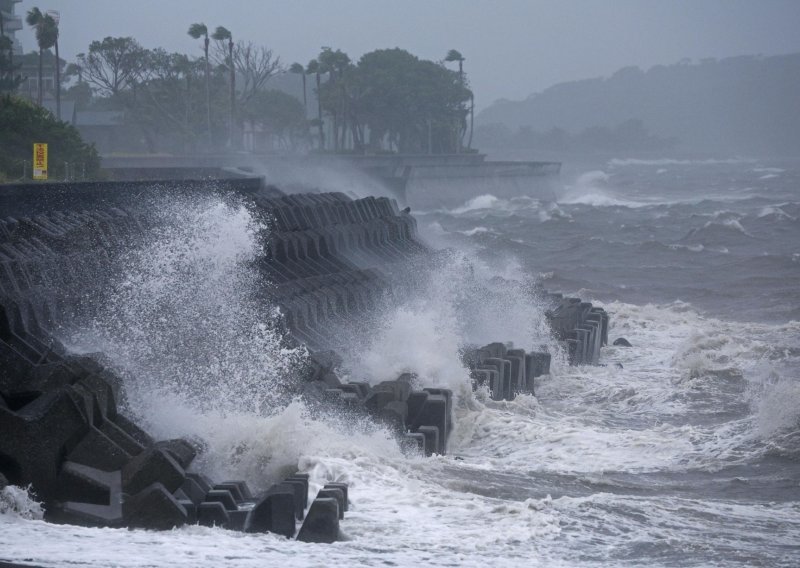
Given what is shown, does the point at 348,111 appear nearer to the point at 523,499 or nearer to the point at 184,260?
the point at 184,260

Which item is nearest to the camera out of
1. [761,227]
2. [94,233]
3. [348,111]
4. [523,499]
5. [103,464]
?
[103,464]

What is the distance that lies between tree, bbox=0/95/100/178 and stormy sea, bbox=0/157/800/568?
9.27 metres

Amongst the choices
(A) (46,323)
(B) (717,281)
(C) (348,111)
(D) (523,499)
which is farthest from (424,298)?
(C) (348,111)

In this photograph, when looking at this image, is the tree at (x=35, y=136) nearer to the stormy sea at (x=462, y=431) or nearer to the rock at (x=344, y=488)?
the stormy sea at (x=462, y=431)

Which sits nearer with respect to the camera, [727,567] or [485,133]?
[727,567]

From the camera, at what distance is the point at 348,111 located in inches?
2965

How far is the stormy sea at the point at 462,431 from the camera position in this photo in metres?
7.59

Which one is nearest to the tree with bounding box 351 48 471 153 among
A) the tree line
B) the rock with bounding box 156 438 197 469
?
the tree line

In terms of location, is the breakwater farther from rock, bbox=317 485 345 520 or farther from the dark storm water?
the dark storm water

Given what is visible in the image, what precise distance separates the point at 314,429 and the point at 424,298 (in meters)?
9.31

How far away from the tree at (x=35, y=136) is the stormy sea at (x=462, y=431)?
9274mm

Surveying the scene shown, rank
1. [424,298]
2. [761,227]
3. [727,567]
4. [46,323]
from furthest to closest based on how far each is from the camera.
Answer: [761,227]
[424,298]
[46,323]
[727,567]

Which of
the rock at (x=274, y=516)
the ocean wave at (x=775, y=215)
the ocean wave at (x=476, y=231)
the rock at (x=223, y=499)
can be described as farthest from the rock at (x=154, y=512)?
the ocean wave at (x=775, y=215)

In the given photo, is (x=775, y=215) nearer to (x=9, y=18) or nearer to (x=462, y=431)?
(x=9, y=18)
